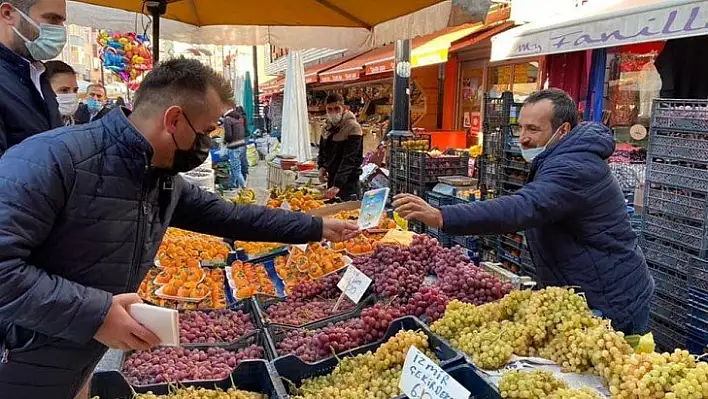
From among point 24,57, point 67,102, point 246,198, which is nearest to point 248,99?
point 246,198

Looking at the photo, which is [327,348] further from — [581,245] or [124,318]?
[581,245]

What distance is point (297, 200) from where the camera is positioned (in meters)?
5.68

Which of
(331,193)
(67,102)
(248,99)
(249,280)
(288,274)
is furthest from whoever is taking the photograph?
(248,99)

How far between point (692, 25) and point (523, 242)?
81.4 inches

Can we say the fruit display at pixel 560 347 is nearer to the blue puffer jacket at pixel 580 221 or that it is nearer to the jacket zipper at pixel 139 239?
the blue puffer jacket at pixel 580 221

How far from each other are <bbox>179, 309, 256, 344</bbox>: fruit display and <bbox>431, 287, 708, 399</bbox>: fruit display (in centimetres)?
116

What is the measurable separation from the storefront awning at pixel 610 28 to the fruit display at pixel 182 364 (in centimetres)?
371

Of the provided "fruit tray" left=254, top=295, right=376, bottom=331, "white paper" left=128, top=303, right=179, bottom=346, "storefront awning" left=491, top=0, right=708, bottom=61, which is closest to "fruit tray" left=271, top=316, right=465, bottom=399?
"fruit tray" left=254, top=295, right=376, bottom=331

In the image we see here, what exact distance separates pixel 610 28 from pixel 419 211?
3162 mm

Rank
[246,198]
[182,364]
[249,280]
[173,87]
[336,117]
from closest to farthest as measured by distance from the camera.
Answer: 1. [173,87]
2. [182,364]
3. [249,280]
4. [246,198]
5. [336,117]

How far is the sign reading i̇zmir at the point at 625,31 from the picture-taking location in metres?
3.92

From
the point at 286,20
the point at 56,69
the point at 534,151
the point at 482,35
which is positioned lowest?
the point at 534,151

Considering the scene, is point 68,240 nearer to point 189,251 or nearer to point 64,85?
point 189,251

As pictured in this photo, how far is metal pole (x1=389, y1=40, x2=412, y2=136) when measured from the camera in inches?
313
